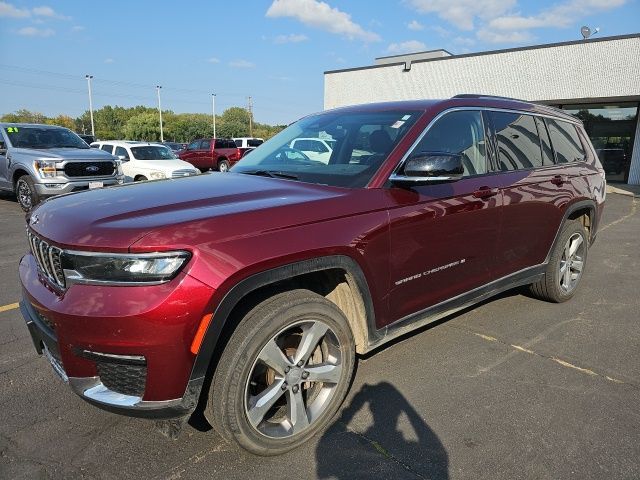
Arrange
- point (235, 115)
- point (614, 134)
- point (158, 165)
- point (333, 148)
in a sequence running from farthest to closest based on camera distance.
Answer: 1. point (235, 115)
2. point (614, 134)
3. point (158, 165)
4. point (333, 148)

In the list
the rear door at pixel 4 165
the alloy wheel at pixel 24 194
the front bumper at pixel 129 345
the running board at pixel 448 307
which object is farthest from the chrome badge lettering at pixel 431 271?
the rear door at pixel 4 165

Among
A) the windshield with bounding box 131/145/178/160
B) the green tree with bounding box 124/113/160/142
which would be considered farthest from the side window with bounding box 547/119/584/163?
the green tree with bounding box 124/113/160/142

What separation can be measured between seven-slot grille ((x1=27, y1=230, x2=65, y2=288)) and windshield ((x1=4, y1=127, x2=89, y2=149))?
9.61 meters

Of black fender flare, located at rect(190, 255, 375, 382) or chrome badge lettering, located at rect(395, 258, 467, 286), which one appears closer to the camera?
black fender flare, located at rect(190, 255, 375, 382)

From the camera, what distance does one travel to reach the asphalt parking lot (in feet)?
7.72

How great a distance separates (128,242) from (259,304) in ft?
2.20

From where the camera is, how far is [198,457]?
7.96ft

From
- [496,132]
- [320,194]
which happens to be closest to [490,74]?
[496,132]

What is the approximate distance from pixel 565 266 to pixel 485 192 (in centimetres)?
183

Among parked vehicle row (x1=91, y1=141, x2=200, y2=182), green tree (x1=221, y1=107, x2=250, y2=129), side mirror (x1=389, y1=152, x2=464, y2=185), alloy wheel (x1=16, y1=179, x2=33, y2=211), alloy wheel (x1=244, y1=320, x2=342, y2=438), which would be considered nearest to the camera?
alloy wheel (x1=244, y1=320, x2=342, y2=438)

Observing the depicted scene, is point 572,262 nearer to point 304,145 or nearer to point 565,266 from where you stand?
point 565,266

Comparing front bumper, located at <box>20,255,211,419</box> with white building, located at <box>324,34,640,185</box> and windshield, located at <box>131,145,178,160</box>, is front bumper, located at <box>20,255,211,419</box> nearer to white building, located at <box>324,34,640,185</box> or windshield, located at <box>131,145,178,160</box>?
windshield, located at <box>131,145,178,160</box>

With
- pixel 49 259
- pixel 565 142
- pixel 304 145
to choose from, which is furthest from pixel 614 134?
pixel 49 259

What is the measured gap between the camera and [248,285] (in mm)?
2145
